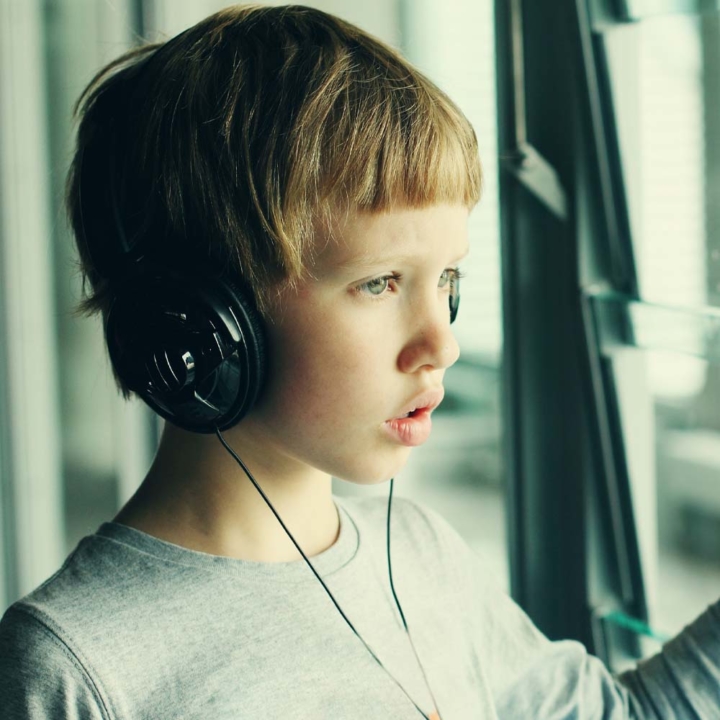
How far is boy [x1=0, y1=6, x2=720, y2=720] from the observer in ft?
2.69

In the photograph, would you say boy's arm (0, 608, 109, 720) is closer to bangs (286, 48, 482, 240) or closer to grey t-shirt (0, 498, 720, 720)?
grey t-shirt (0, 498, 720, 720)

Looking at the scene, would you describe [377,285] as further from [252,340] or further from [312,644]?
[312,644]

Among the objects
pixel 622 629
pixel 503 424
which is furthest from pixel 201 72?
pixel 622 629

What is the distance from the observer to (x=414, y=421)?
90 centimetres

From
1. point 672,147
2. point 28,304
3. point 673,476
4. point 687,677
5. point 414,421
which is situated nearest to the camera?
point 414,421

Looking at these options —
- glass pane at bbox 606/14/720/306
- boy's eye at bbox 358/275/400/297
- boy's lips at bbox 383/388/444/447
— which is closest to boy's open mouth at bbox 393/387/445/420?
boy's lips at bbox 383/388/444/447

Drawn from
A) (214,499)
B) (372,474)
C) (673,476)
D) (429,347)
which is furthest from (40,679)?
(673,476)

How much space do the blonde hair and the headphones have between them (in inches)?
1.5

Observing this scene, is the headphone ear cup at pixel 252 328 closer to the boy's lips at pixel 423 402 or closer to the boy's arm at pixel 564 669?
the boy's lips at pixel 423 402

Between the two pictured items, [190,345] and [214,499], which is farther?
[214,499]

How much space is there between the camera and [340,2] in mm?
1768

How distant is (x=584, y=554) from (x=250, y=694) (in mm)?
702

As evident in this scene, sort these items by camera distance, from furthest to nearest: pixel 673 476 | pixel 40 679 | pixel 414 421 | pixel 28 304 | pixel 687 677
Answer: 1. pixel 28 304
2. pixel 673 476
3. pixel 687 677
4. pixel 414 421
5. pixel 40 679

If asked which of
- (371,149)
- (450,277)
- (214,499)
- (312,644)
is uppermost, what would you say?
(371,149)
